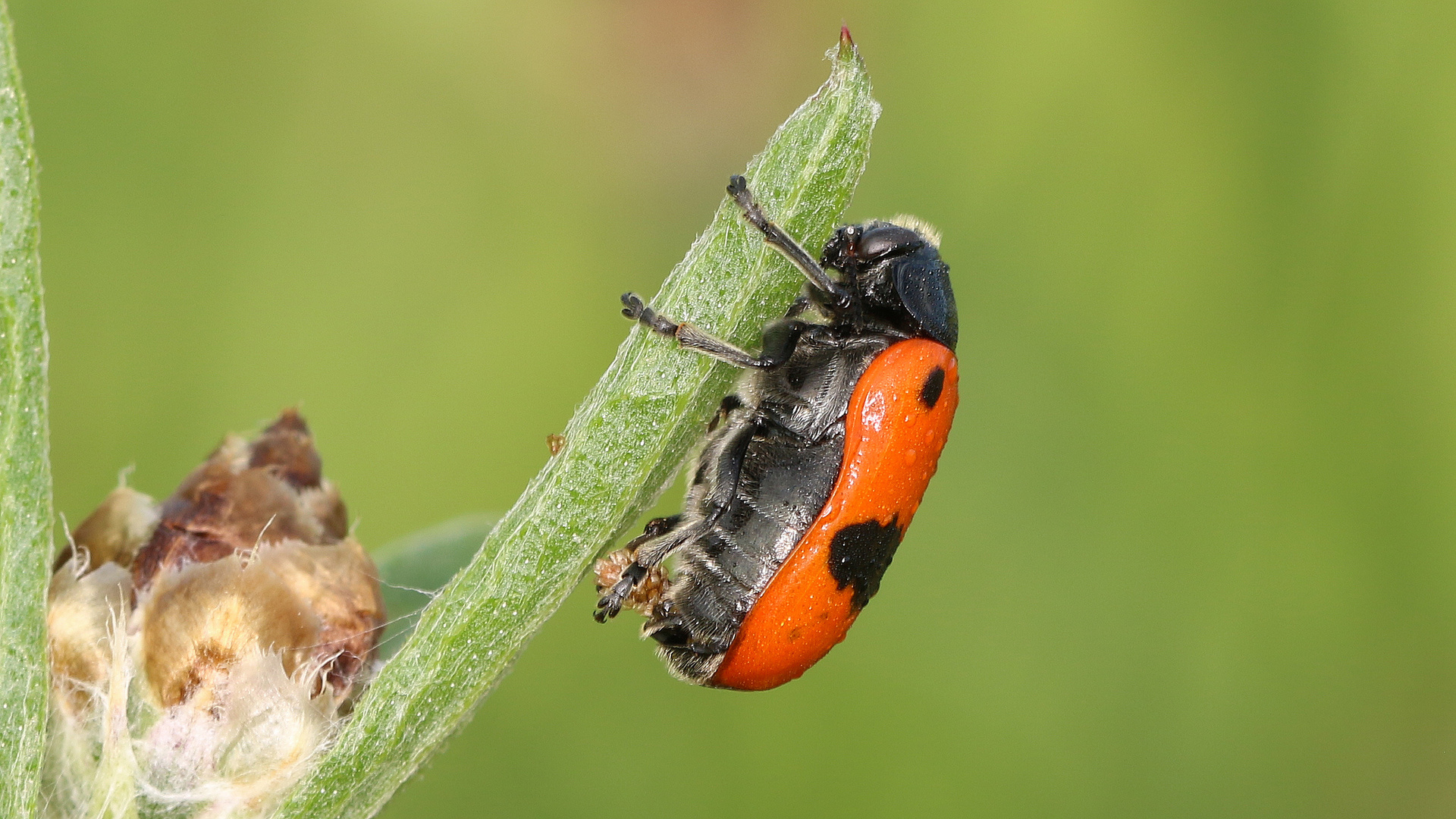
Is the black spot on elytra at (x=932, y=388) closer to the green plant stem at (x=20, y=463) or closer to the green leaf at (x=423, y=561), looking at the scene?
the green leaf at (x=423, y=561)

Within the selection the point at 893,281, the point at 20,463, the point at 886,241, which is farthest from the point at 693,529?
the point at 20,463

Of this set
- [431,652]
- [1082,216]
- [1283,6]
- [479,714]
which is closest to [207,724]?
[431,652]

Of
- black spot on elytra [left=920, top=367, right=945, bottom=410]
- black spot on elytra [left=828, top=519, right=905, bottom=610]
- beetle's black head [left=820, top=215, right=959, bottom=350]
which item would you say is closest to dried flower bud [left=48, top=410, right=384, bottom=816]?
black spot on elytra [left=828, top=519, right=905, bottom=610]

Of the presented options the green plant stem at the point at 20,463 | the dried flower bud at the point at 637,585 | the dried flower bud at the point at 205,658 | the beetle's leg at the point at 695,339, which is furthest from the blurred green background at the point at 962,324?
the green plant stem at the point at 20,463

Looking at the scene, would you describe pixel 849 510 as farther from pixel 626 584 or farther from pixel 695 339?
pixel 695 339

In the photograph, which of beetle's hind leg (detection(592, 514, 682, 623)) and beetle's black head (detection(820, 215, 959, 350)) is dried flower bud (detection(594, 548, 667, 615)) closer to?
beetle's hind leg (detection(592, 514, 682, 623))

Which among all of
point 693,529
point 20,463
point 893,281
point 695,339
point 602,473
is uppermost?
point 893,281
